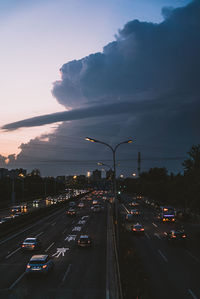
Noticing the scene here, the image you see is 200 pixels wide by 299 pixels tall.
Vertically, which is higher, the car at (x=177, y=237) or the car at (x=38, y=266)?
the car at (x=38, y=266)

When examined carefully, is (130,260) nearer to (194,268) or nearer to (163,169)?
(194,268)

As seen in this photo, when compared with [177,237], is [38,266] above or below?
above

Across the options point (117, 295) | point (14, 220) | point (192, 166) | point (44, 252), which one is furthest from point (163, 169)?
point (117, 295)

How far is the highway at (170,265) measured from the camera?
1883 centimetres

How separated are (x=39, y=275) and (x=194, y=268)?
13.1 metres

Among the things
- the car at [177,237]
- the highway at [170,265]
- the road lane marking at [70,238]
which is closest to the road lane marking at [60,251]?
the road lane marking at [70,238]

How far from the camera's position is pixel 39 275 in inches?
806

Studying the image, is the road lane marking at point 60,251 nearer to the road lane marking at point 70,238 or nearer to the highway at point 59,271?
the highway at point 59,271

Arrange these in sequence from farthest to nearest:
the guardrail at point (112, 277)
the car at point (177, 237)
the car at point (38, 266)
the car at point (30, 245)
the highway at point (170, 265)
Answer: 1. the car at point (177, 237)
2. the car at point (30, 245)
3. the car at point (38, 266)
4. the highway at point (170, 265)
5. the guardrail at point (112, 277)

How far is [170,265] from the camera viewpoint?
2483cm

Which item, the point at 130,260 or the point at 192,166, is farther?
the point at 192,166

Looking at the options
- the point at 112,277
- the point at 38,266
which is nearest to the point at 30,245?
the point at 38,266

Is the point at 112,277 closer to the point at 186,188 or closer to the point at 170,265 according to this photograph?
the point at 170,265

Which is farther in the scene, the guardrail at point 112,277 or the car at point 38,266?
the car at point 38,266
